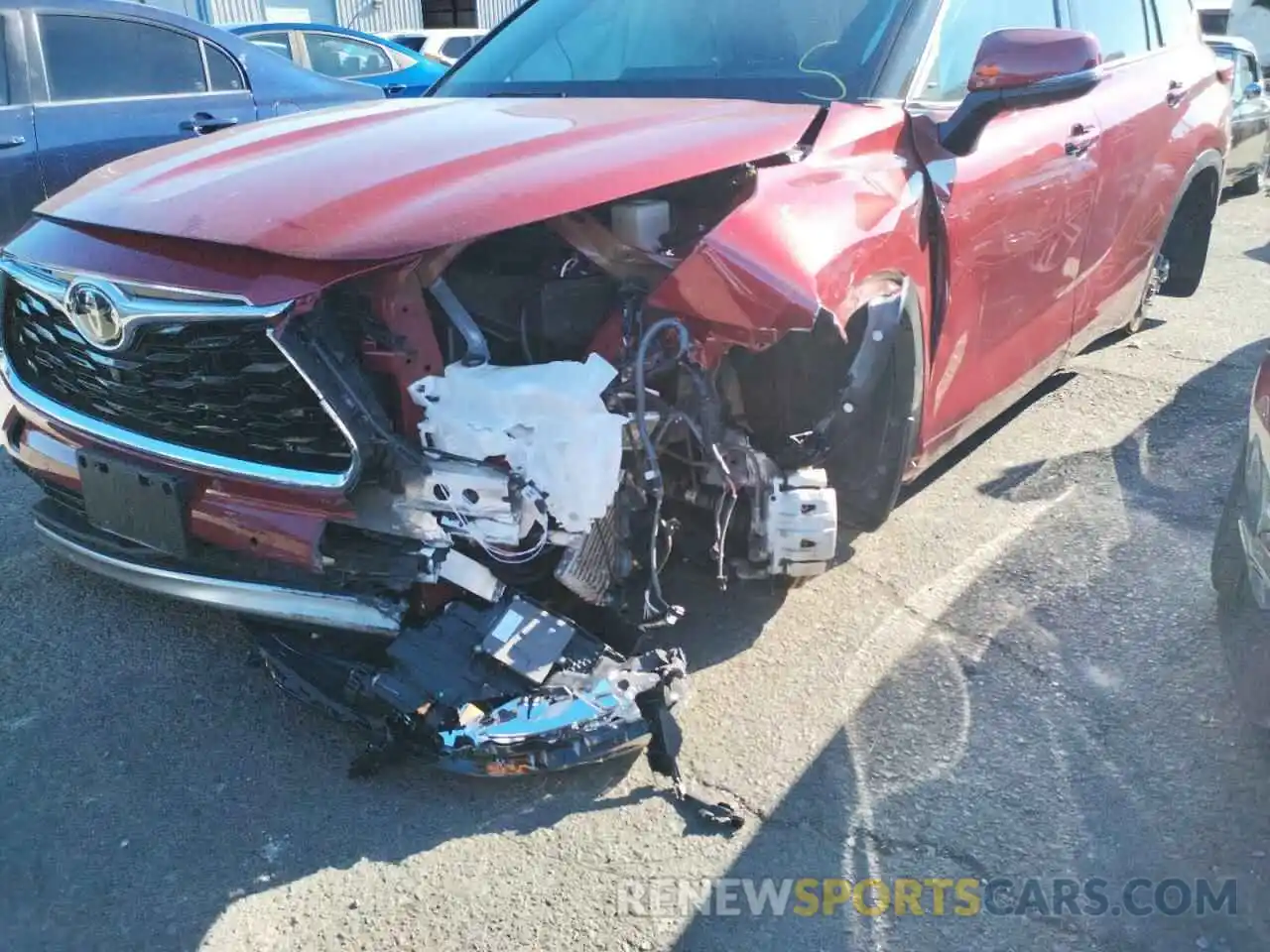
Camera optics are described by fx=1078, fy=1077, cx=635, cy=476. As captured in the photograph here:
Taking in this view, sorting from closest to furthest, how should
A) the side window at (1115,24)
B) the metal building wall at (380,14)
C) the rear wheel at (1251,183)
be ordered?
the side window at (1115,24)
the rear wheel at (1251,183)
the metal building wall at (380,14)

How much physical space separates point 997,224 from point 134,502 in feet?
7.93

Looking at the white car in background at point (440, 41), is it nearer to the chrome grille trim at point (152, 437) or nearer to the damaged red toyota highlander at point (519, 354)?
the damaged red toyota highlander at point (519, 354)

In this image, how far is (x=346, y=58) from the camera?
30.5 ft

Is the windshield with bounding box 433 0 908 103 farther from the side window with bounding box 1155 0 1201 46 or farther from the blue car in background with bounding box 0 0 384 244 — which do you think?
the blue car in background with bounding box 0 0 384 244

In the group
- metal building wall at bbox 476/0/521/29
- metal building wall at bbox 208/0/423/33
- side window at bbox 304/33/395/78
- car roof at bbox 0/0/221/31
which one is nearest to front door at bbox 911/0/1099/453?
car roof at bbox 0/0/221/31

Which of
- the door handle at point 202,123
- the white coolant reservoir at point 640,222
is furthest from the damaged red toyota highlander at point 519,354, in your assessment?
the door handle at point 202,123

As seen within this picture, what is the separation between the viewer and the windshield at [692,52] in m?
3.00

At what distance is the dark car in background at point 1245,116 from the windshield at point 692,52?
24.2 ft

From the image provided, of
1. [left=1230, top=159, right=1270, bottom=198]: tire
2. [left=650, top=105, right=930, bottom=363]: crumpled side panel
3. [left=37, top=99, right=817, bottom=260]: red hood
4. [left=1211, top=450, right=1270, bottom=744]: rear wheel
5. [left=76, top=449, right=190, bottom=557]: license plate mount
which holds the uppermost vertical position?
[left=37, top=99, right=817, bottom=260]: red hood

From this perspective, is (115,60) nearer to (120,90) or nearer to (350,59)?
(120,90)

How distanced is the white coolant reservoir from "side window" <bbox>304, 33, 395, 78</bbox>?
7597mm

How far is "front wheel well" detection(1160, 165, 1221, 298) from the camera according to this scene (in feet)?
16.3

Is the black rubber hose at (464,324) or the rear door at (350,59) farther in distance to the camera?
the rear door at (350,59)

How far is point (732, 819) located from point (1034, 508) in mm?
1910
